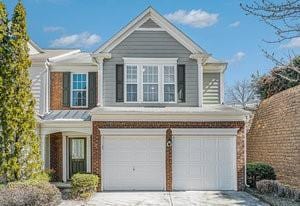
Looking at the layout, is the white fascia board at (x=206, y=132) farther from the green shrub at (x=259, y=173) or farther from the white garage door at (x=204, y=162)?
the green shrub at (x=259, y=173)

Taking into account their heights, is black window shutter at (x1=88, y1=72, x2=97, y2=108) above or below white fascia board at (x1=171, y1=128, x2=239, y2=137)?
above

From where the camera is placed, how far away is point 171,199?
16812 millimetres

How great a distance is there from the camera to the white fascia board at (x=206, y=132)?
765 inches

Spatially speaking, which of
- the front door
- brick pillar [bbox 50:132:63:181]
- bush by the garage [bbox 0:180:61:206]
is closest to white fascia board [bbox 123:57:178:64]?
the front door

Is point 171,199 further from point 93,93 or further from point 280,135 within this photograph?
point 93,93

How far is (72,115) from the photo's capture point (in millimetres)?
21188

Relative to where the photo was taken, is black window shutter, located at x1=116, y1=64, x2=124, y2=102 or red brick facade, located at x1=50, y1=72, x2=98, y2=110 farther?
red brick facade, located at x1=50, y1=72, x2=98, y2=110

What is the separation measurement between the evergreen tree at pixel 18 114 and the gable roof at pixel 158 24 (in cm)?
400

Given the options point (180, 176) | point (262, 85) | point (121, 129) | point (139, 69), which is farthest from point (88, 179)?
point (262, 85)

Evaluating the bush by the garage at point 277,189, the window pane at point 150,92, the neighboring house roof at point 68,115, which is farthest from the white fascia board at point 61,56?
the bush by the garage at point 277,189

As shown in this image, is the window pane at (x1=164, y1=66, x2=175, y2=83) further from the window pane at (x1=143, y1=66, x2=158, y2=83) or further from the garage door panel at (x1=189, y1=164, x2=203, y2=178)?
the garage door panel at (x1=189, y1=164, x2=203, y2=178)

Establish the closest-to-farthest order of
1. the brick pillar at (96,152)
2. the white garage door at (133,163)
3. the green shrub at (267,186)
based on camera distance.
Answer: the green shrub at (267,186), the brick pillar at (96,152), the white garage door at (133,163)

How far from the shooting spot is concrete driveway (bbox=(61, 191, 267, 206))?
1579cm

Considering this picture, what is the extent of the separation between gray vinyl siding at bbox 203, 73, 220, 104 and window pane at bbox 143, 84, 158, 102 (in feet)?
9.20
